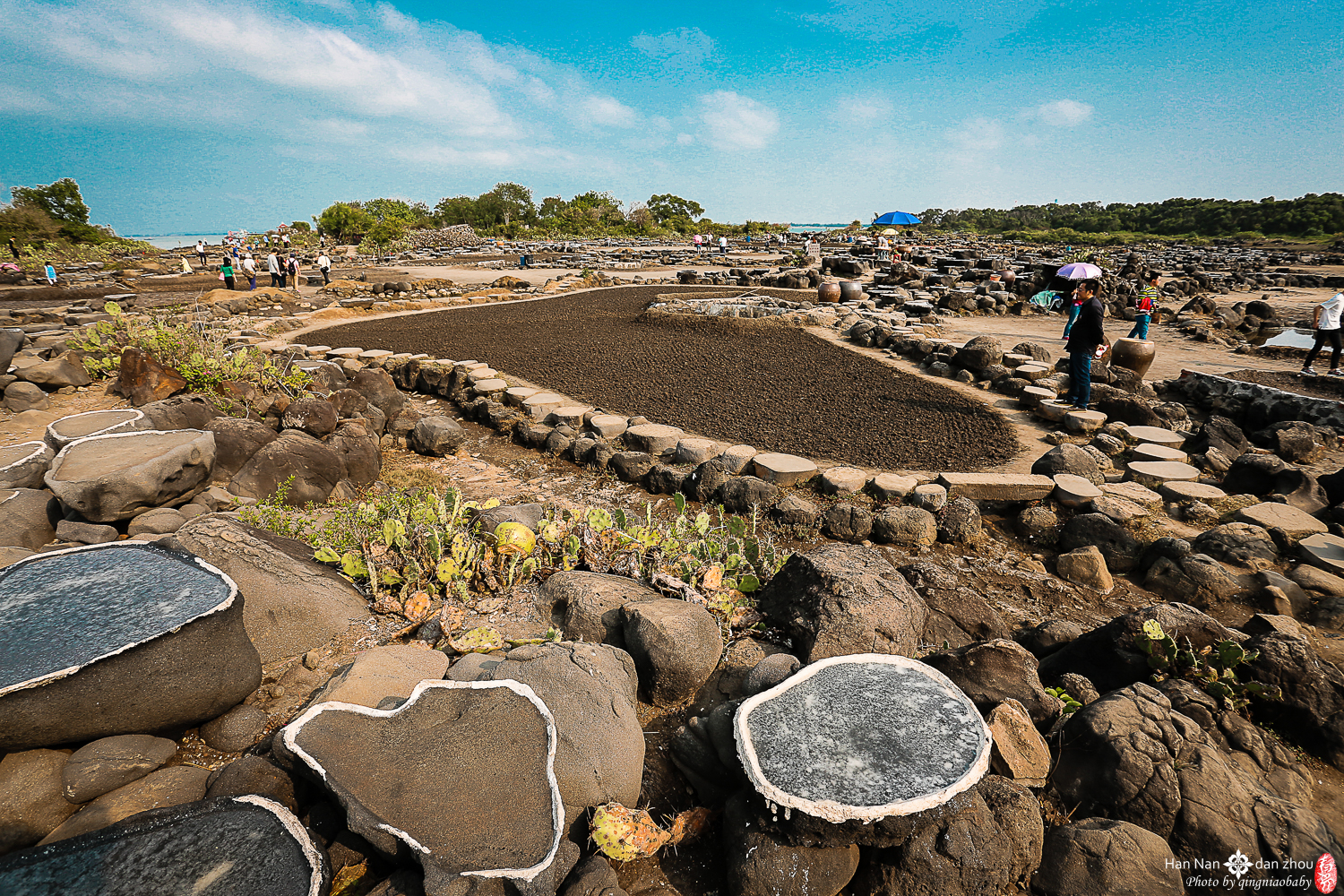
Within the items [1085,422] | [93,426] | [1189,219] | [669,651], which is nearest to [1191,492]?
[1085,422]

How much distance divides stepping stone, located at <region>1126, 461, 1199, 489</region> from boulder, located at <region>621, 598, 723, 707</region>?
5.00 metres

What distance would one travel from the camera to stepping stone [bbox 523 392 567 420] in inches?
281

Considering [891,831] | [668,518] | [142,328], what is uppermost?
[142,328]

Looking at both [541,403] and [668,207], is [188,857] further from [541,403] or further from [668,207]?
[668,207]

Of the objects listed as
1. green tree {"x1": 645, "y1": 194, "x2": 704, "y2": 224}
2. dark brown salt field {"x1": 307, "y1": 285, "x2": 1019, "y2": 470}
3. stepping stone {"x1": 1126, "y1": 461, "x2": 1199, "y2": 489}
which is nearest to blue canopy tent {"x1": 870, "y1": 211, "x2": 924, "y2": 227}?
dark brown salt field {"x1": 307, "y1": 285, "x2": 1019, "y2": 470}

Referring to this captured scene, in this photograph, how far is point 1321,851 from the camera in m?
1.76

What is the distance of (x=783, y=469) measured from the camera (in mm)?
5293

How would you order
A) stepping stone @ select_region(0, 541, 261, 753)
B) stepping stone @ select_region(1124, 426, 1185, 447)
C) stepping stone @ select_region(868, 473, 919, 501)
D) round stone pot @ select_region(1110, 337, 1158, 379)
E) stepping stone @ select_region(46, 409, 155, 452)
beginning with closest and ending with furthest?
stepping stone @ select_region(0, 541, 261, 753) → stepping stone @ select_region(46, 409, 155, 452) → stepping stone @ select_region(868, 473, 919, 501) → stepping stone @ select_region(1124, 426, 1185, 447) → round stone pot @ select_region(1110, 337, 1158, 379)

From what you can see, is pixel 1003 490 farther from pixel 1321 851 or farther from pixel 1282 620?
pixel 1321 851

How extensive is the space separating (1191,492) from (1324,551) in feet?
3.56

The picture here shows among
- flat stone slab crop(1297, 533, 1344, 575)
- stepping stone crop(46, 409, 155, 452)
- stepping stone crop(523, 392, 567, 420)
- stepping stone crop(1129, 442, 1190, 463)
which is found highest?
stepping stone crop(46, 409, 155, 452)

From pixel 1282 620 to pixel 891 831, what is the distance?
3082 mm

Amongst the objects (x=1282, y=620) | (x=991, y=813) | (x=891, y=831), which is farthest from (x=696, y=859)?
(x=1282, y=620)

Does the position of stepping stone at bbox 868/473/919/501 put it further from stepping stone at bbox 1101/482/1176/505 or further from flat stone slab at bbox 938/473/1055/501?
stepping stone at bbox 1101/482/1176/505
